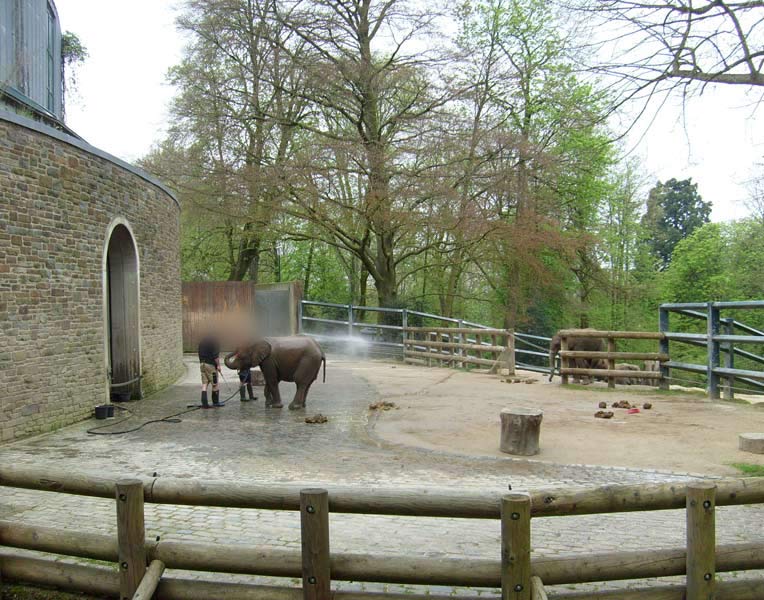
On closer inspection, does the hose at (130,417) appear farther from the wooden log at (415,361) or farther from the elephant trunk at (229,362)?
the wooden log at (415,361)

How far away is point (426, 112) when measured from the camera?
65.4 ft

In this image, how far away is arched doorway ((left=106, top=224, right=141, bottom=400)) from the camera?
1177 centimetres

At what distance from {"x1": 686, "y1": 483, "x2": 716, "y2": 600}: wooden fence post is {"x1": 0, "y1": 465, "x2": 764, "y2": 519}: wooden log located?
0.09 meters

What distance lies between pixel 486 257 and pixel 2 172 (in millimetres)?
15341

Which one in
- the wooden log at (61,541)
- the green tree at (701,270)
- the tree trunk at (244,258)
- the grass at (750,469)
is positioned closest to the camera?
the wooden log at (61,541)

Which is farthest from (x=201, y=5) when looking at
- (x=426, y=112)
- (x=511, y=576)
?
(x=511, y=576)

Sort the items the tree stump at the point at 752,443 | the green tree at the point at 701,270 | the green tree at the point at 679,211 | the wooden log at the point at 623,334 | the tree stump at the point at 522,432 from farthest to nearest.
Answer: the green tree at the point at 679,211 → the green tree at the point at 701,270 → the wooden log at the point at 623,334 → the tree stump at the point at 522,432 → the tree stump at the point at 752,443

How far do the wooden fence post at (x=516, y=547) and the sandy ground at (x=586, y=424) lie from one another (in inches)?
150

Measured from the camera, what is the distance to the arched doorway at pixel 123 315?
464 inches

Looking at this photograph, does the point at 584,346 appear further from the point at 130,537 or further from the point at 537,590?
the point at 130,537

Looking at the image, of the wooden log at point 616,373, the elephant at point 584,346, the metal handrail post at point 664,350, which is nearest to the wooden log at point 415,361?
the elephant at point 584,346

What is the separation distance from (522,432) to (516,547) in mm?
4087

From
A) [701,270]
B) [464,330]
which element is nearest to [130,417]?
[464,330]

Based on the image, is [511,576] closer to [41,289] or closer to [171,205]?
[41,289]
